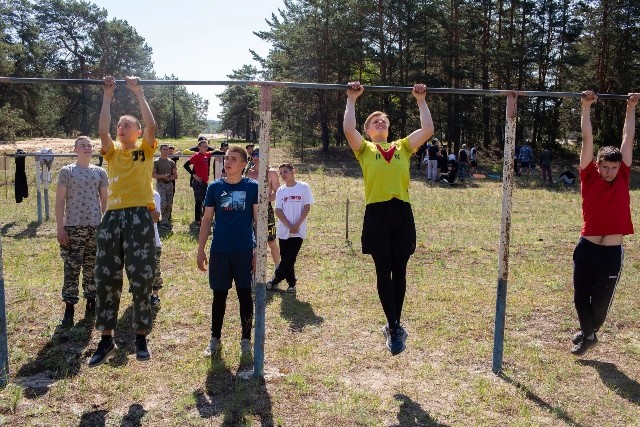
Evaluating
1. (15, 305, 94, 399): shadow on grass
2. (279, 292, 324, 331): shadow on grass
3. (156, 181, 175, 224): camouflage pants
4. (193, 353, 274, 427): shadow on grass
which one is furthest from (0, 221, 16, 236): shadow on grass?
(193, 353, 274, 427): shadow on grass

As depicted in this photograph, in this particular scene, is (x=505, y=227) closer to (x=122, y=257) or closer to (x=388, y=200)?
(x=388, y=200)

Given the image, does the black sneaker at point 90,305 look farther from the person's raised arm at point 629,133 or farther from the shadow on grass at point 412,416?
the person's raised arm at point 629,133

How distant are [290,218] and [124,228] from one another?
135 inches

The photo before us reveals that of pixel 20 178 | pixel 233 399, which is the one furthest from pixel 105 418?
pixel 20 178

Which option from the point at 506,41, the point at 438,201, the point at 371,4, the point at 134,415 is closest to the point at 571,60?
the point at 506,41

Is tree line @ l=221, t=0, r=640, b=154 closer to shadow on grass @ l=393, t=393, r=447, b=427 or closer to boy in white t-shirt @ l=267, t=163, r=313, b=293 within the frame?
boy in white t-shirt @ l=267, t=163, r=313, b=293

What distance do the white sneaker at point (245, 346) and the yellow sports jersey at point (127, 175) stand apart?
1631mm

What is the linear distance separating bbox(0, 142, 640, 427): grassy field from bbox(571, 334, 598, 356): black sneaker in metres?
0.14

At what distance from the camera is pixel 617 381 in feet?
16.8

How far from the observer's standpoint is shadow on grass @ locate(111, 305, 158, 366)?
5.46 meters

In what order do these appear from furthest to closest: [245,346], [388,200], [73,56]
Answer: [73,56] < [245,346] < [388,200]

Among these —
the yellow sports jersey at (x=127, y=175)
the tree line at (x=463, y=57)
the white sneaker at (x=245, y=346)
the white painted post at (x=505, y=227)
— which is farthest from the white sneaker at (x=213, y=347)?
the tree line at (x=463, y=57)

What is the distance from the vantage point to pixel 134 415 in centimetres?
433

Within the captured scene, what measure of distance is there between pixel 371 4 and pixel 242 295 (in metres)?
33.5
